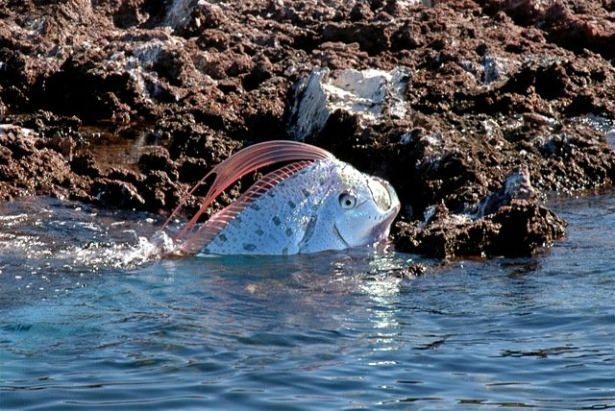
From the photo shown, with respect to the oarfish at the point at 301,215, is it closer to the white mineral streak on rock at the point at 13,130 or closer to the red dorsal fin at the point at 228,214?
the red dorsal fin at the point at 228,214

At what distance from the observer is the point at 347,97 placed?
37.9 feet

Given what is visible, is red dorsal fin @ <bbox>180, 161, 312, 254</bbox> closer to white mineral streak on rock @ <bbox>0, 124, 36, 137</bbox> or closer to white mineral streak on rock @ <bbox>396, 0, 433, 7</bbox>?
white mineral streak on rock @ <bbox>0, 124, 36, 137</bbox>

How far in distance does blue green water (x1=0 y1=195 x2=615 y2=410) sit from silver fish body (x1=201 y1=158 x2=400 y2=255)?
17cm

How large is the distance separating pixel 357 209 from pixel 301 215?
410mm

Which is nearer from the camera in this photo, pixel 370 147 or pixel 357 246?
pixel 357 246

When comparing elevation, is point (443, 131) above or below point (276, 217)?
above

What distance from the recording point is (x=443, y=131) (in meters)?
11.2

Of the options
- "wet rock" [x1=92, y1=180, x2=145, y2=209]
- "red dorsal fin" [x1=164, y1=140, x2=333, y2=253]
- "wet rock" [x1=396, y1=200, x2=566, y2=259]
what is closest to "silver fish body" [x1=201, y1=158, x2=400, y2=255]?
"red dorsal fin" [x1=164, y1=140, x2=333, y2=253]

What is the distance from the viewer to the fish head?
9312 millimetres

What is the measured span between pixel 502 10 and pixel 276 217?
6.41 metres

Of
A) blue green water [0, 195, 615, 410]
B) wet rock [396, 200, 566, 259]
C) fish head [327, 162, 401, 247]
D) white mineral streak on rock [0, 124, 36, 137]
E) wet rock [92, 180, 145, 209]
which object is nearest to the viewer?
blue green water [0, 195, 615, 410]

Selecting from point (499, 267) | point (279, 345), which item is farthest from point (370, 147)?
point (279, 345)

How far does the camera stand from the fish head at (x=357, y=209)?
9312 mm

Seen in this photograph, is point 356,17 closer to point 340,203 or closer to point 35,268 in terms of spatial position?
point 340,203
